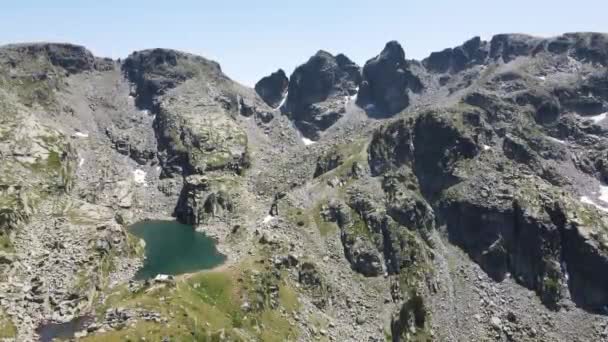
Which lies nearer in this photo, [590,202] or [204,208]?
[590,202]

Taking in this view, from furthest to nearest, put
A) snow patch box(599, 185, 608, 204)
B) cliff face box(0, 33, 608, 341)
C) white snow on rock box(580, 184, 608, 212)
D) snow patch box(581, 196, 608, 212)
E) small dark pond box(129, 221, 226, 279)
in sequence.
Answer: snow patch box(599, 185, 608, 204) < white snow on rock box(580, 184, 608, 212) < snow patch box(581, 196, 608, 212) < small dark pond box(129, 221, 226, 279) < cliff face box(0, 33, 608, 341)

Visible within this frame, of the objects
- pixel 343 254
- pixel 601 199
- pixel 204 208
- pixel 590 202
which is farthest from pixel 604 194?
pixel 204 208

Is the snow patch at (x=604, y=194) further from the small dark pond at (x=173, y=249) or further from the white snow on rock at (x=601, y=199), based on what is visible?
the small dark pond at (x=173, y=249)

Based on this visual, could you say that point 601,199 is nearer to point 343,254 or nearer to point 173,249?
point 343,254

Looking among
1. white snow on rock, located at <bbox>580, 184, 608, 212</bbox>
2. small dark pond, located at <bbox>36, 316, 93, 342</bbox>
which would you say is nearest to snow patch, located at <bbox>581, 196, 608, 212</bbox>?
white snow on rock, located at <bbox>580, 184, 608, 212</bbox>

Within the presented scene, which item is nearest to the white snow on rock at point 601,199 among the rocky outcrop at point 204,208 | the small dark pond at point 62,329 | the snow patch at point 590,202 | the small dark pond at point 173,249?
the snow patch at point 590,202

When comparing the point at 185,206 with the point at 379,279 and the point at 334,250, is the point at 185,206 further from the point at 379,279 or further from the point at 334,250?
the point at 379,279

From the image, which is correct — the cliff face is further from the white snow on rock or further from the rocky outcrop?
the white snow on rock

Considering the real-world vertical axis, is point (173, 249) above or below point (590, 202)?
below

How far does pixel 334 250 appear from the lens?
152625 millimetres

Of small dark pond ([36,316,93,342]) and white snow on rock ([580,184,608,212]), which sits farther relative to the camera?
white snow on rock ([580,184,608,212])

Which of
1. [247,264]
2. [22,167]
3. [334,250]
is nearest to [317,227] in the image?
[334,250]

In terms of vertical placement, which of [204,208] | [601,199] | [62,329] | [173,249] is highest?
[601,199]

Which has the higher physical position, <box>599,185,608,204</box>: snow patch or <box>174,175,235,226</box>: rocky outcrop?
<box>599,185,608,204</box>: snow patch
